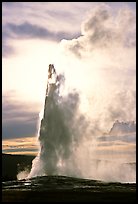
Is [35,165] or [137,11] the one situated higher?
[137,11]

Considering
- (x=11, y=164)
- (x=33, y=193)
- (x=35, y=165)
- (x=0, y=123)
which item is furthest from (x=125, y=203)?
(x=11, y=164)

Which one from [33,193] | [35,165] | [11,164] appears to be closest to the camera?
[33,193]

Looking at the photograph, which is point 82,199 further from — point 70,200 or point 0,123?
point 0,123

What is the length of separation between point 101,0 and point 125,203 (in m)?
27.5

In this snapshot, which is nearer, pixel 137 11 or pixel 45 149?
pixel 137 11

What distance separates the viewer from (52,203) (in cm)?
4881

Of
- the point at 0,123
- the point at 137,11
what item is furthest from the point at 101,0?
the point at 0,123

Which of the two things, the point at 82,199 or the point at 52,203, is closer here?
the point at 52,203

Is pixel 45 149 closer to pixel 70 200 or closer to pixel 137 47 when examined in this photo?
pixel 70 200

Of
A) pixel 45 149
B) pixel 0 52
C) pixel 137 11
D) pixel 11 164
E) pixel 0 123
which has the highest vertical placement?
pixel 137 11

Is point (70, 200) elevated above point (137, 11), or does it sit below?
below

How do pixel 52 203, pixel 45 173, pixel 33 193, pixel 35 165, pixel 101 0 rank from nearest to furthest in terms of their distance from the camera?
pixel 101 0, pixel 52 203, pixel 33 193, pixel 45 173, pixel 35 165

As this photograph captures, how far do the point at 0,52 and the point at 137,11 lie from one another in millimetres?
12925

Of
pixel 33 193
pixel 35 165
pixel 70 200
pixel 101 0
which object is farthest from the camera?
pixel 35 165
